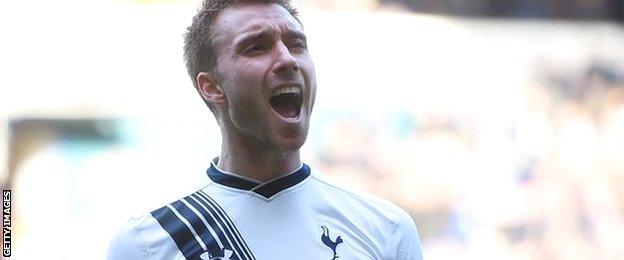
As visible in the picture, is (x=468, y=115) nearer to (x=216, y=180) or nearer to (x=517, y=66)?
(x=517, y=66)

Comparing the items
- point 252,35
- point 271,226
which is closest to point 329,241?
point 271,226

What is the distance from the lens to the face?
97.3 inches

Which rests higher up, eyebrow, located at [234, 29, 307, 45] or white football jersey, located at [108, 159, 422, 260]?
eyebrow, located at [234, 29, 307, 45]

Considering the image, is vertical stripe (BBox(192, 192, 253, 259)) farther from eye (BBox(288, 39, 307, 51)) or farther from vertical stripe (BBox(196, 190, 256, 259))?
eye (BBox(288, 39, 307, 51))

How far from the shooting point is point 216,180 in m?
2.57

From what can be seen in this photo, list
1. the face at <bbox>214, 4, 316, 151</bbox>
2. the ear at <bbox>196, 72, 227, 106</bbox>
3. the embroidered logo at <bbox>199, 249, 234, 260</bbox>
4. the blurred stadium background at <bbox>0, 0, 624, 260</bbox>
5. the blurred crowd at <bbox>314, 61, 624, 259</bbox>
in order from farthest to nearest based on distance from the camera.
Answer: the blurred crowd at <bbox>314, 61, 624, 259</bbox>
the blurred stadium background at <bbox>0, 0, 624, 260</bbox>
the ear at <bbox>196, 72, 227, 106</bbox>
the face at <bbox>214, 4, 316, 151</bbox>
the embroidered logo at <bbox>199, 249, 234, 260</bbox>

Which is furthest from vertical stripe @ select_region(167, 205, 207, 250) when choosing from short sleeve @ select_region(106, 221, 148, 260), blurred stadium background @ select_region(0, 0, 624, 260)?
blurred stadium background @ select_region(0, 0, 624, 260)

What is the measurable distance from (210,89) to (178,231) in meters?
0.39

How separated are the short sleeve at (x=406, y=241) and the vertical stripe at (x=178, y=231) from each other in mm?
469

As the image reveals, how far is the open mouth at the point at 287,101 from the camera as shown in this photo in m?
2.47

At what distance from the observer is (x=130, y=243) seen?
2406 millimetres

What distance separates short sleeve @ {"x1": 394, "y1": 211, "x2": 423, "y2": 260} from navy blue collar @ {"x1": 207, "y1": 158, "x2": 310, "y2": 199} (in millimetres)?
267

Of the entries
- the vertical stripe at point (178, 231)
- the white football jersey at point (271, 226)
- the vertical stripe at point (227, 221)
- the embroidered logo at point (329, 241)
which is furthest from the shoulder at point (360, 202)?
the vertical stripe at point (178, 231)

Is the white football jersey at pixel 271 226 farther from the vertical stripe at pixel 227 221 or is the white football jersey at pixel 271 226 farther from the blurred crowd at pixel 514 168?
the blurred crowd at pixel 514 168
